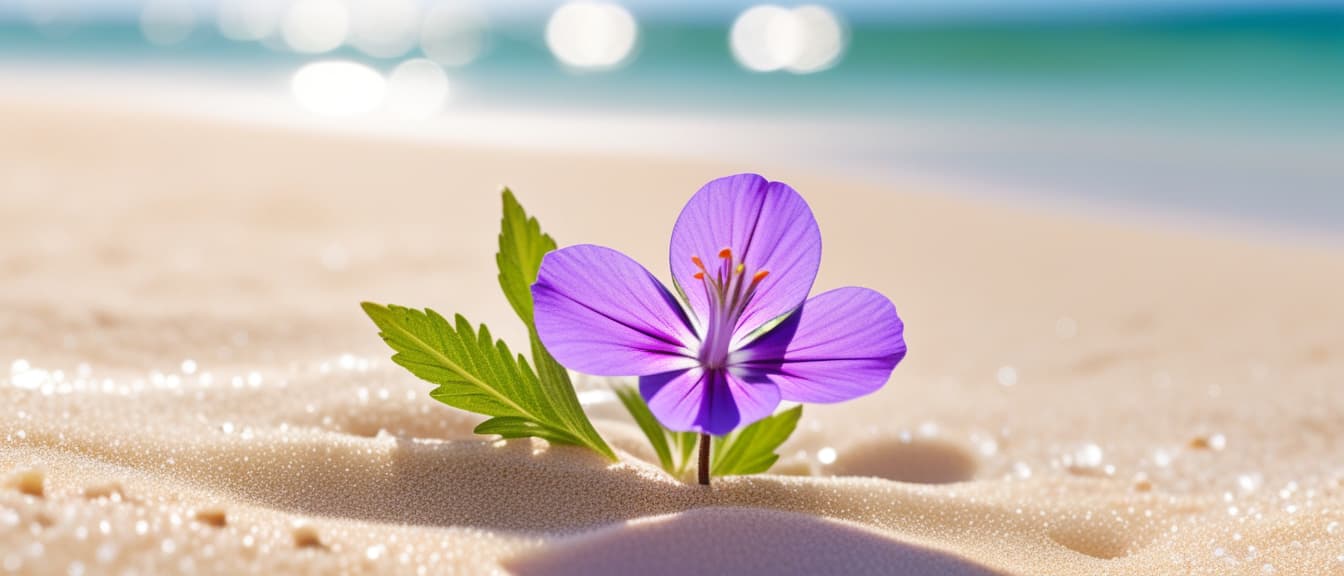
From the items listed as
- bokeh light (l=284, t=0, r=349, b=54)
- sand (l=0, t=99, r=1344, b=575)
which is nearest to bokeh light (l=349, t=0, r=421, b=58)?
bokeh light (l=284, t=0, r=349, b=54)

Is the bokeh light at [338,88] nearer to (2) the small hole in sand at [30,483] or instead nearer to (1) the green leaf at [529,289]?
(1) the green leaf at [529,289]

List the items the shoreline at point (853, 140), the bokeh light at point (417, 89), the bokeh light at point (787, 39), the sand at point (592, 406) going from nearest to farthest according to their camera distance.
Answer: the sand at point (592, 406) < the shoreline at point (853, 140) < the bokeh light at point (417, 89) < the bokeh light at point (787, 39)

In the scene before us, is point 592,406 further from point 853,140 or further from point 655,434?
point 853,140

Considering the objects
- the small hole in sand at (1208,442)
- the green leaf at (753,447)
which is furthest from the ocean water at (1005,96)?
the green leaf at (753,447)

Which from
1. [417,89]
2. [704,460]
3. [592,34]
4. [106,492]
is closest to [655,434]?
[704,460]

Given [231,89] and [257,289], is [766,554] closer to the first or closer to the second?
[257,289]
